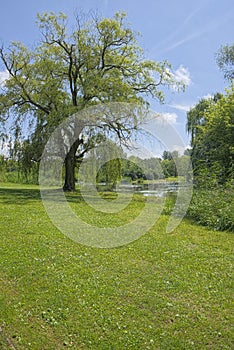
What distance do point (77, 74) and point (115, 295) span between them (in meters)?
15.1

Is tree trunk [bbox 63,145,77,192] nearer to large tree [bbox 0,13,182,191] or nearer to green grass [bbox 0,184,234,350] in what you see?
large tree [bbox 0,13,182,191]

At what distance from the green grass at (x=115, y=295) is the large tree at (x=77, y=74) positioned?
434 inches

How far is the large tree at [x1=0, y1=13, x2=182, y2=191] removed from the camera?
646 inches

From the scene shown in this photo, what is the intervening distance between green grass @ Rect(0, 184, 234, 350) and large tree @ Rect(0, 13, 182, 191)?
36.2 feet

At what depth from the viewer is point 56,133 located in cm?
1623

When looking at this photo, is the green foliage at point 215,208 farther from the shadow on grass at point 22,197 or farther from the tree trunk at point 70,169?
the tree trunk at point 70,169

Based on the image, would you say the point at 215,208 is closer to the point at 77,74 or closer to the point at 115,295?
the point at 115,295

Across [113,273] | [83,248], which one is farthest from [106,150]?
[113,273]

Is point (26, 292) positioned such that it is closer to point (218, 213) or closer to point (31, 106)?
point (218, 213)

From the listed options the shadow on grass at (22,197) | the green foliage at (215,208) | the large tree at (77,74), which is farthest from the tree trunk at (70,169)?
the green foliage at (215,208)

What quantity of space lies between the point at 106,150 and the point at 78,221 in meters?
8.87

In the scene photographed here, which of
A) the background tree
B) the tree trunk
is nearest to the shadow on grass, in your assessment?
the tree trunk

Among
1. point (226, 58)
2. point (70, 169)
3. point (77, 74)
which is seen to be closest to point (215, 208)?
point (70, 169)

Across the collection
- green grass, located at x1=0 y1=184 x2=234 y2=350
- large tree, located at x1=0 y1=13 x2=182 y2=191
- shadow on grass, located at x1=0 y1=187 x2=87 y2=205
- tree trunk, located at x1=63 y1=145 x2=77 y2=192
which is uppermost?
large tree, located at x1=0 y1=13 x2=182 y2=191
